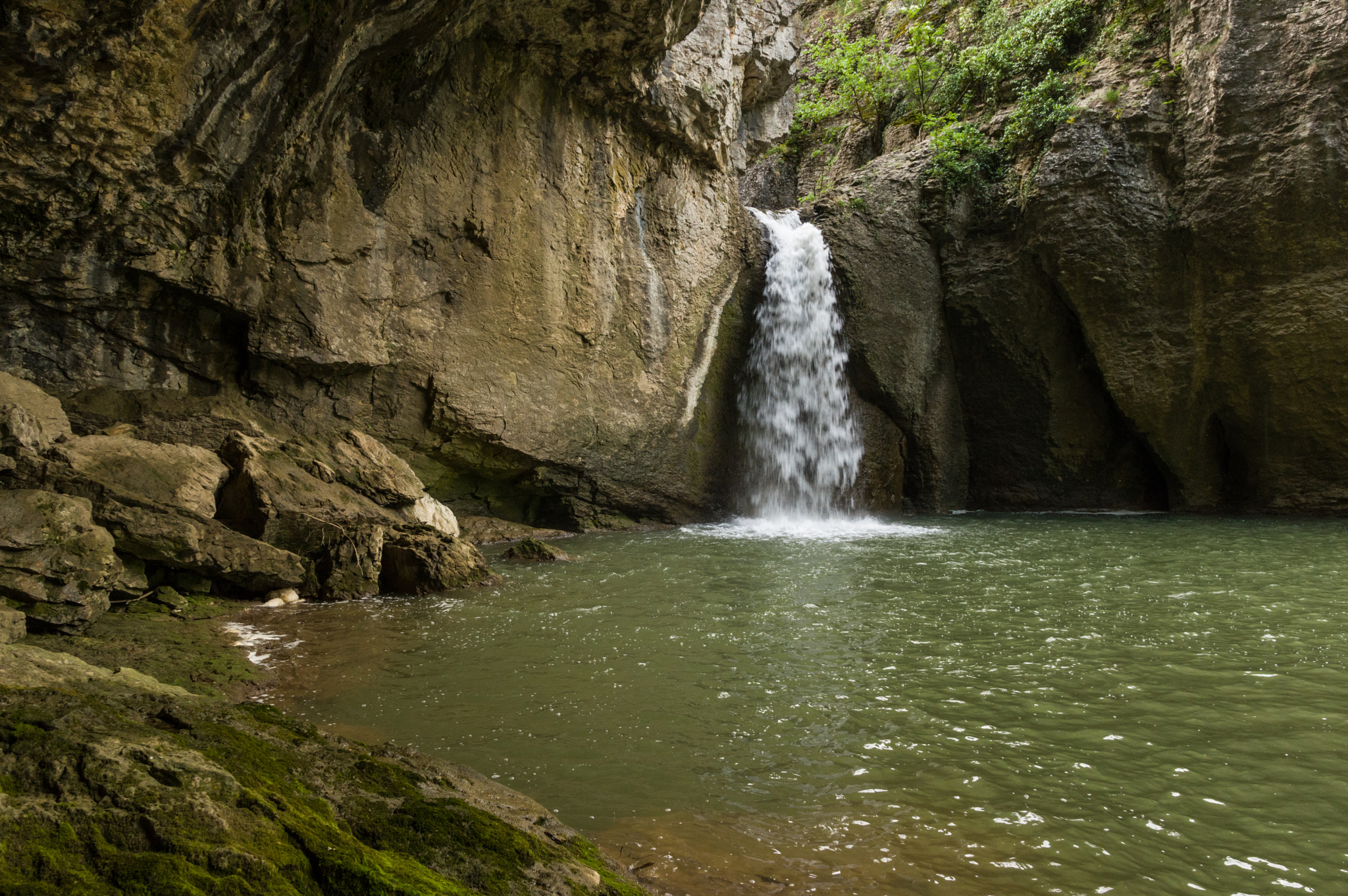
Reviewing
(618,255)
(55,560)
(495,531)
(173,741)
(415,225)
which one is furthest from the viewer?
(618,255)

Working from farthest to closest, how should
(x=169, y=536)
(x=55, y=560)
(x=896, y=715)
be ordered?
(x=169, y=536)
(x=55, y=560)
(x=896, y=715)

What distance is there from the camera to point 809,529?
37.1ft

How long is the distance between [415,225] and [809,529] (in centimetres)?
644

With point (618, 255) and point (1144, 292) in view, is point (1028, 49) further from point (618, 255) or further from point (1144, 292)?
point (618, 255)

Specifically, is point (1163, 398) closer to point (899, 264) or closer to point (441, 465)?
point (899, 264)

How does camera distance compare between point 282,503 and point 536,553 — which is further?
point 536,553

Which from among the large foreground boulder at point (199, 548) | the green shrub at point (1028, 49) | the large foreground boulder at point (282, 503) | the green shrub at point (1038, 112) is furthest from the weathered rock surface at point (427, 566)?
the green shrub at point (1028, 49)

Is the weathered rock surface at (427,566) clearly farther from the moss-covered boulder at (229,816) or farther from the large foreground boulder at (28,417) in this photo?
the moss-covered boulder at (229,816)

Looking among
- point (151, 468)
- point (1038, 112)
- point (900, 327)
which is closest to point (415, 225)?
point (151, 468)

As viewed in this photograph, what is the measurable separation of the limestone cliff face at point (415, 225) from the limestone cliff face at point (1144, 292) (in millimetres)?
3130

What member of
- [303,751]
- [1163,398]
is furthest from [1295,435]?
[303,751]

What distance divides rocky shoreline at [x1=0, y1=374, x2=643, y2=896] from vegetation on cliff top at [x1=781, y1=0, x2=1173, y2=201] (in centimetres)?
1206

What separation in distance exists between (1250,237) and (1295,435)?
293 centimetres

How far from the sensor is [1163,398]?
41.3 feet
